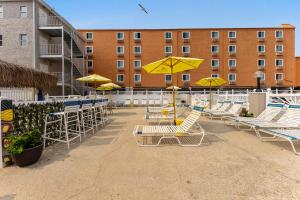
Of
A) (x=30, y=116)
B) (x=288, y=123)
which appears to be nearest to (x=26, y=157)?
(x=30, y=116)

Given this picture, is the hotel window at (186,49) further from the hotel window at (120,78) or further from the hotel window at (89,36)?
the hotel window at (89,36)

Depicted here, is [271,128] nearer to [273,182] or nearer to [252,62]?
[273,182]

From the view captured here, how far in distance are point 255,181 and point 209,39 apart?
38.1 meters

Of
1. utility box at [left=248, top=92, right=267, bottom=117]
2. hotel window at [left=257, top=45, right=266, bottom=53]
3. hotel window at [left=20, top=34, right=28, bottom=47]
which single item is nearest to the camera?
utility box at [left=248, top=92, right=267, bottom=117]

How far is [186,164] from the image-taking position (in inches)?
168

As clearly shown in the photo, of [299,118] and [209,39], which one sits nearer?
[299,118]

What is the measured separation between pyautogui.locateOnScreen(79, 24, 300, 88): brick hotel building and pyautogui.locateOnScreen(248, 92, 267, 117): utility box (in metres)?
28.0

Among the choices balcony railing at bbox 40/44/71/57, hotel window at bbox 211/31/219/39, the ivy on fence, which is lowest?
the ivy on fence

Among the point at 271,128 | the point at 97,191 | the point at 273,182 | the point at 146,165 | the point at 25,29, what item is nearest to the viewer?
the point at 97,191

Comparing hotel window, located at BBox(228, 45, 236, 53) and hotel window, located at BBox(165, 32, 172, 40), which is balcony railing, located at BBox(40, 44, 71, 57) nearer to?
hotel window, located at BBox(165, 32, 172, 40)

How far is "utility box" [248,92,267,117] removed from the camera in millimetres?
9422

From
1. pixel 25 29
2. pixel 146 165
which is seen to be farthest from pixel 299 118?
pixel 25 29

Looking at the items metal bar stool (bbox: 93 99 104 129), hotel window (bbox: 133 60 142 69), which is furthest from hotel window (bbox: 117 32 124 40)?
metal bar stool (bbox: 93 99 104 129)

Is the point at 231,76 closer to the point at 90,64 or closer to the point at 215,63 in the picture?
the point at 215,63
